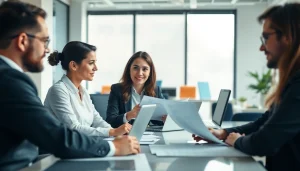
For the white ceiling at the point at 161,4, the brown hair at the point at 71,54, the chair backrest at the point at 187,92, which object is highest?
the white ceiling at the point at 161,4

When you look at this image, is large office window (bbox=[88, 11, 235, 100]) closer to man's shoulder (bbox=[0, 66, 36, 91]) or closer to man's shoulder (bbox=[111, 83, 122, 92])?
man's shoulder (bbox=[111, 83, 122, 92])

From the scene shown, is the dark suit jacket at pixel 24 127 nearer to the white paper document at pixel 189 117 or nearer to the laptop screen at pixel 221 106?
the white paper document at pixel 189 117

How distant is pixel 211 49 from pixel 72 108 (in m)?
7.57

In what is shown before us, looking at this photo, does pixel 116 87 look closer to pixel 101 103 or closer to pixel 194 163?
pixel 101 103

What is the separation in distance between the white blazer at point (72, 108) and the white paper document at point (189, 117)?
0.51m

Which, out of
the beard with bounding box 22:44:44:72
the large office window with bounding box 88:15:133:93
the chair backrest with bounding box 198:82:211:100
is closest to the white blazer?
the beard with bounding box 22:44:44:72

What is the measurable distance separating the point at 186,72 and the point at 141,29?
1.63 meters

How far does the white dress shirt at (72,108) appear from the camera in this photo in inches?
92.6

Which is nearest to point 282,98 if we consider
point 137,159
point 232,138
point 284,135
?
point 284,135

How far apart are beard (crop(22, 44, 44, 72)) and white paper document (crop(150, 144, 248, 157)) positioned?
0.61m

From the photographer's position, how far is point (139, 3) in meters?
9.43

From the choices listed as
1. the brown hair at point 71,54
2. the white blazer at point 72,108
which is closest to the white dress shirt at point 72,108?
the white blazer at point 72,108

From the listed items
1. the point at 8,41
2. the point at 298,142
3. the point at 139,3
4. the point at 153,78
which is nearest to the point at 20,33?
the point at 8,41

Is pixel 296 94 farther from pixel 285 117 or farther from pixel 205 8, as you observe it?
pixel 205 8
